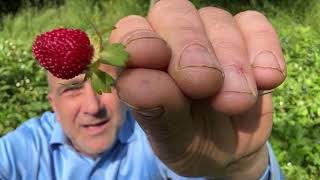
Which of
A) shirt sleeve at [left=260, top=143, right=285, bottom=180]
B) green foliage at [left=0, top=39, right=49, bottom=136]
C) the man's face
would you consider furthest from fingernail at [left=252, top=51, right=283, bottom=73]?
green foliage at [left=0, top=39, right=49, bottom=136]

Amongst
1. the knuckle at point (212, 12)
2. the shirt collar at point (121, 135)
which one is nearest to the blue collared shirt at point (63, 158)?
the shirt collar at point (121, 135)

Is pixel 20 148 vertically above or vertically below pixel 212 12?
below

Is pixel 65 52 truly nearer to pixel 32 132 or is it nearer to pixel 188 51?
pixel 188 51

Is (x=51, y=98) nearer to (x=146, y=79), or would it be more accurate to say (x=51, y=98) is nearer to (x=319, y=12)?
(x=146, y=79)

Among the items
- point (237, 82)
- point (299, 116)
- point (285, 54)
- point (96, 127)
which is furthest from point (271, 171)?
point (285, 54)

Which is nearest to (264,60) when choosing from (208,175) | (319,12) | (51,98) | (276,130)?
(208,175)
